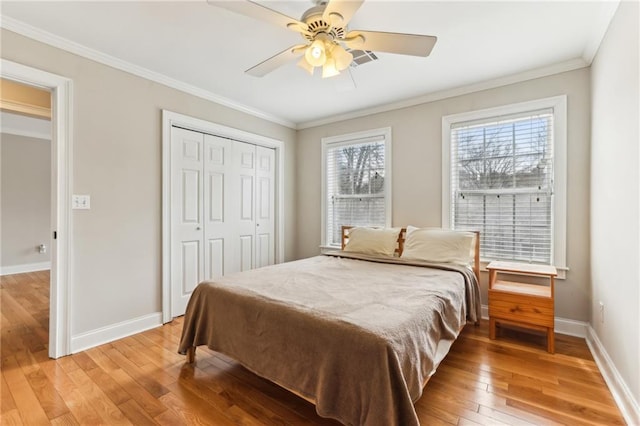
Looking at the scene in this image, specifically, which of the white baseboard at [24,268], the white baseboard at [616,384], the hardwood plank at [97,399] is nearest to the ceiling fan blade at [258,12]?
the hardwood plank at [97,399]

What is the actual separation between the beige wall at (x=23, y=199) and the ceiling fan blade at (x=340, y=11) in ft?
21.8

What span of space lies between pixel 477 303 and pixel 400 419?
1717 millimetres

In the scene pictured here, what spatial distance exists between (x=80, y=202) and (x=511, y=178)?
3.97 m

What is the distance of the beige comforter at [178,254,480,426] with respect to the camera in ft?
4.08

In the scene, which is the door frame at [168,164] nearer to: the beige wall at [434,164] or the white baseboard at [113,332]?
the white baseboard at [113,332]

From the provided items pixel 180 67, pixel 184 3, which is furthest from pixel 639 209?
pixel 180 67

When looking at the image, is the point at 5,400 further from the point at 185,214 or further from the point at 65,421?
the point at 185,214

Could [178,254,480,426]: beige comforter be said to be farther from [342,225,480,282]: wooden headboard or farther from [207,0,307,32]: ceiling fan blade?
[207,0,307,32]: ceiling fan blade

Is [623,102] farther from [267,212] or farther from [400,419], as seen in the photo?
[267,212]

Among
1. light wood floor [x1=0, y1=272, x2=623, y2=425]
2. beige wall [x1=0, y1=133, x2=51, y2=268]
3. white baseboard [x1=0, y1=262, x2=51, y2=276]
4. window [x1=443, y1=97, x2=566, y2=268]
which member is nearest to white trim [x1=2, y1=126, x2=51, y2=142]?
beige wall [x1=0, y1=133, x2=51, y2=268]

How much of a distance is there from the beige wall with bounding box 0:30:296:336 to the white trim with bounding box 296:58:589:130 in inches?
74.3

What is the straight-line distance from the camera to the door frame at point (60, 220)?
7.45ft

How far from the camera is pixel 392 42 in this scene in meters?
1.70

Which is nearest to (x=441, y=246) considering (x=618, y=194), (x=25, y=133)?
(x=618, y=194)
